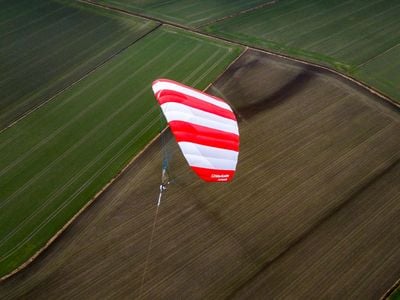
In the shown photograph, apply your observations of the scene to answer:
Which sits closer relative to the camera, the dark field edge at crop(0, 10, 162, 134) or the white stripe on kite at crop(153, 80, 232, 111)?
the white stripe on kite at crop(153, 80, 232, 111)

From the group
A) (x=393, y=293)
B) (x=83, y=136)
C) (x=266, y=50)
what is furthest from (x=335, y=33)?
(x=393, y=293)

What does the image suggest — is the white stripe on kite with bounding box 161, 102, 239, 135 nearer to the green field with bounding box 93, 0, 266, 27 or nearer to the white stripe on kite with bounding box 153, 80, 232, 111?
the white stripe on kite with bounding box 153, 80, 232, 111

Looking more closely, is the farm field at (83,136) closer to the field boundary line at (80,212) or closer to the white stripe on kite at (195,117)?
the field boundary line at (80,212)

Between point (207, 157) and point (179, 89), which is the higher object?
point (179, 89)

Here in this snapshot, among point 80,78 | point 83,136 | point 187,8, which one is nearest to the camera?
point 83,136

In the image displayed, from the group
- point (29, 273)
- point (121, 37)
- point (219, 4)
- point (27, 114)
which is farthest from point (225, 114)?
point (219, 4)

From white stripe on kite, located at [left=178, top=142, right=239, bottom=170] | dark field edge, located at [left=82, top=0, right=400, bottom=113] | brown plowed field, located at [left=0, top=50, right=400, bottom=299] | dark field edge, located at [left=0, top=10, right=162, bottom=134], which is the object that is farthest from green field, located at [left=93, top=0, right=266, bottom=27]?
white stripe on kite, located at [left=178, top=142, right=239, bottom=170]

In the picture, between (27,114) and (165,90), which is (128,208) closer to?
(165,90)

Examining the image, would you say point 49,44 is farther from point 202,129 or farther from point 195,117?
point 202,129
